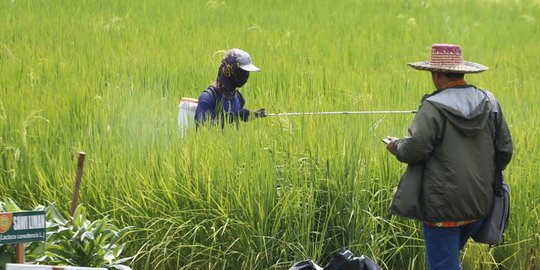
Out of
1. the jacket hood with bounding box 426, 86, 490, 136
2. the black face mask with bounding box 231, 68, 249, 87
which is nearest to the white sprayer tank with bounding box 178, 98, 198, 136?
the black face mask with bounding box 231, 68, 249, 87

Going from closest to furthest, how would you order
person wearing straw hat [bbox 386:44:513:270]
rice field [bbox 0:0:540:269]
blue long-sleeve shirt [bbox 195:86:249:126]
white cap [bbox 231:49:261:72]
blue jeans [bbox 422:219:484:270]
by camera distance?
person wearing straw hat [bbox 386:44:513:270]
blue jeans [bbox 422:219:484:270]
rice field [bbox 0:0:540:269]
blue long-sleeve shirt [bbox 195:86:249:126]
white cap [bbox 231:49:261:72]

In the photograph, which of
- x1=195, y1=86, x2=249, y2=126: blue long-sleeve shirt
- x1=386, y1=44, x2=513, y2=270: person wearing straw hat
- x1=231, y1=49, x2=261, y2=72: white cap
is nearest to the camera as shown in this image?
x1=386, y1=44, x2=513, y2=270: person wearing straw hat

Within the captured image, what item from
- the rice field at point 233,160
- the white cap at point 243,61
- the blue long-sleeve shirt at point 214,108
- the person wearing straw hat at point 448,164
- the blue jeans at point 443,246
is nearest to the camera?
the person wearing straw hat at point 448,164

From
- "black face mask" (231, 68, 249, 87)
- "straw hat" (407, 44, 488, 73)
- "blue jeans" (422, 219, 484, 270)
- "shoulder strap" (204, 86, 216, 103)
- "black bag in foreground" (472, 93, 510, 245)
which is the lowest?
"blue jeans" (422, 219, 484, 270)

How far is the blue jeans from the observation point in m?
4.96

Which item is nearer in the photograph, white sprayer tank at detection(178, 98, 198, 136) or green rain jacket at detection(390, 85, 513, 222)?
green rain jacket at detection(390, 85, 513, 222)

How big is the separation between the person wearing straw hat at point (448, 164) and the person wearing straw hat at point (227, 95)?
151 centimetres

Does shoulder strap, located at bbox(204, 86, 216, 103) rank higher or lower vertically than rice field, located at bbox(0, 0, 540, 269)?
higher

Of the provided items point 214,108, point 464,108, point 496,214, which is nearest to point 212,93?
point 214,108

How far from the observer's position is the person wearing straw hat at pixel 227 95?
20.4ft

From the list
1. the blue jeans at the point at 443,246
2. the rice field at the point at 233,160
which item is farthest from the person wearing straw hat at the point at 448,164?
the rice field at the point at 233,160

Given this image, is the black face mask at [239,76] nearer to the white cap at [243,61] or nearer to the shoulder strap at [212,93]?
the white cap at [243,61]

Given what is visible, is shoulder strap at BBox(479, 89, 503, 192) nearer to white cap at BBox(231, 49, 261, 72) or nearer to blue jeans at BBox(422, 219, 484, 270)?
blue jeans at BBox(422, 219, 484, 270)

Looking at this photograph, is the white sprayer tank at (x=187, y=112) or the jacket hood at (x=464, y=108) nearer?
the jacket hood at (x=464, y=108)
